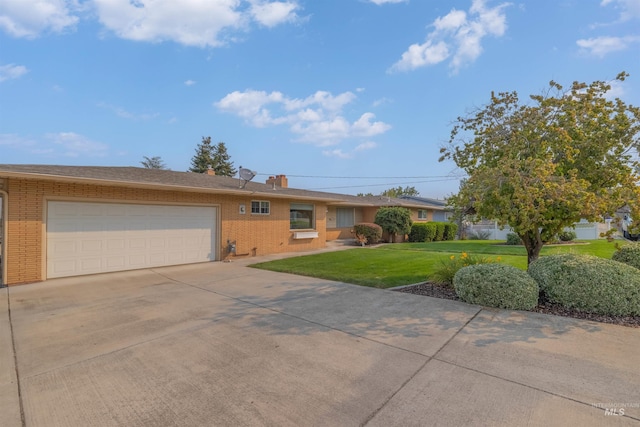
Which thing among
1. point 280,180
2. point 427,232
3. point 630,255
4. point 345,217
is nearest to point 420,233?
point 427,232

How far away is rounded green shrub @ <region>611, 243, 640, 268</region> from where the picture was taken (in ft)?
21.0

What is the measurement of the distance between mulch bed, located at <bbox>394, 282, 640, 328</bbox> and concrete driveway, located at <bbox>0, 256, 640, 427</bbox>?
0.33 m

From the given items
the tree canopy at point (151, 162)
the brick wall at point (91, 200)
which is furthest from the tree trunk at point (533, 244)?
the tree canopy at point (151, 162)

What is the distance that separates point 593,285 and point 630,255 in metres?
2.63

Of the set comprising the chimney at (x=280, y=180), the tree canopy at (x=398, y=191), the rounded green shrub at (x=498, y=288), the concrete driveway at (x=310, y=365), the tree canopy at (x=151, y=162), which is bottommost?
the concrete driveway at (x=310, y=365)

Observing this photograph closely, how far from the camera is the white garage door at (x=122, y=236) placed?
841 centimetres

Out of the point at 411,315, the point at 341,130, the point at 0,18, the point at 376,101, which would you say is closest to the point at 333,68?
the point at 376,101

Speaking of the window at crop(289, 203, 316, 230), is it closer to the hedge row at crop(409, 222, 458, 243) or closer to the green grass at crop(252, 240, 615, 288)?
the green grass at crop(252, 240, 615, 288)

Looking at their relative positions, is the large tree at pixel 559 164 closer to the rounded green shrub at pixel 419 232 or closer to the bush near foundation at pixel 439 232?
the rounded green shrub at pixel 419 232

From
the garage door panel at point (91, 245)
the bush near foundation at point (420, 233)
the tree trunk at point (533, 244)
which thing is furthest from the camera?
the bush near foundation at point (420, 233)

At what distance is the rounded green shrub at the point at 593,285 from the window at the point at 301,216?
11.0 metres

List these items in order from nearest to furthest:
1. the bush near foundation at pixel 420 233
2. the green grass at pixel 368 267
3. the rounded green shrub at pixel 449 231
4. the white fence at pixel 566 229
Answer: the green grass at pixel 368 267, the white fence at pixel 566 229, the bush near foundation at pixel 420 233, the rounded green shrub at pixel 449 231

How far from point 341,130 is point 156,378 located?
1724 cm

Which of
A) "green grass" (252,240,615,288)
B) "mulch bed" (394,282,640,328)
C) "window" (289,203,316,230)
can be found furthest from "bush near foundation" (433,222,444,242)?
"mulch bed" (394,282,640,328)
